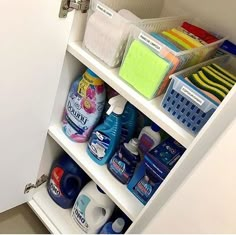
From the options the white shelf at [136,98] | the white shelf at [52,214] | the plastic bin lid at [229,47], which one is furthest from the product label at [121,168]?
the plastic bin lid at [229,47]

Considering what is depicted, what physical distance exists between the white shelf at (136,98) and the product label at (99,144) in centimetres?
24

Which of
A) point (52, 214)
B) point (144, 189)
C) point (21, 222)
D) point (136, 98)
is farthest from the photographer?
point (21, 222)

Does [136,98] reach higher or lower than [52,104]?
higher

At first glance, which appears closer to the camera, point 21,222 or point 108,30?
point 108,30

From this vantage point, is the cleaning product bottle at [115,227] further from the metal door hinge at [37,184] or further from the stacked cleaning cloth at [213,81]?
the stacked cleaning cloth at [213,81]

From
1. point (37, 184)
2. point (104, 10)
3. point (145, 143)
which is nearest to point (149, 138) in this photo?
point (145, 143)

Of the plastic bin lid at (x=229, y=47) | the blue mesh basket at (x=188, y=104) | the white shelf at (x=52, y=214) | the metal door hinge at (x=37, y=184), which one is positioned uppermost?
the plastic bin lid at (x=229, y=47)

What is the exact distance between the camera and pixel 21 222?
4.68 ft

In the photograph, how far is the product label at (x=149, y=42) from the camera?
2.60 feet

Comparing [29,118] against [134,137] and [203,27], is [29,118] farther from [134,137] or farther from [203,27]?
[203,27]

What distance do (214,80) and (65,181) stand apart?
788 millimetres

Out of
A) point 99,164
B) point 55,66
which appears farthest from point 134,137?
point 55,66

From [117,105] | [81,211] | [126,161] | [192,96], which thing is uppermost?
[192,96]

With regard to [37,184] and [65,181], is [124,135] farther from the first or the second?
[37,184]
